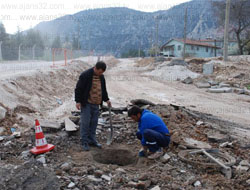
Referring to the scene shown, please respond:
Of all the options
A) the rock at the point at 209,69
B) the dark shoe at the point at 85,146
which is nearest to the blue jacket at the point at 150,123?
the dark shoe at the point at 85,146

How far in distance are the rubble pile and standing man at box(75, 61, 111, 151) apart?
35 cm

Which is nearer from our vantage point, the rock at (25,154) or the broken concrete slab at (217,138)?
the rock at (25,154)

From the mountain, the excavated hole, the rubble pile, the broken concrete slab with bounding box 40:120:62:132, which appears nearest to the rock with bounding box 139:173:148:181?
the rubble pile

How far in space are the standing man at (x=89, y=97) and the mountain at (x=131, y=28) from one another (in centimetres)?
11244

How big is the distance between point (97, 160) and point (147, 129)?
47.8 inches

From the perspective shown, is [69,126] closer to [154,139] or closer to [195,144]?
[154,139]

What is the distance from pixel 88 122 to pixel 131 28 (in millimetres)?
147260

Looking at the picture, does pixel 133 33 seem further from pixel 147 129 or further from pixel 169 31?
pixel 147 129

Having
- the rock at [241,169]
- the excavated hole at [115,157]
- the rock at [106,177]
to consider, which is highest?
the rock at [106,177]

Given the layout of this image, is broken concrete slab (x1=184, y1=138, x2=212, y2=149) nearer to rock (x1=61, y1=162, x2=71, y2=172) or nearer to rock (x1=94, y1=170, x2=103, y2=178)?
rock (x1=94, y1=170, x2=103, y2=178)

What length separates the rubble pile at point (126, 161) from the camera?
3.37m

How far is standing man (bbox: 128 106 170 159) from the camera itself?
14.2 feet

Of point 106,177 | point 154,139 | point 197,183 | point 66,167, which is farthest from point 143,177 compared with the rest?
point 66,167

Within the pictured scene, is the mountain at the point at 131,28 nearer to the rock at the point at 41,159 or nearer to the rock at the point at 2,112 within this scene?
the rock at the point at 2,112
